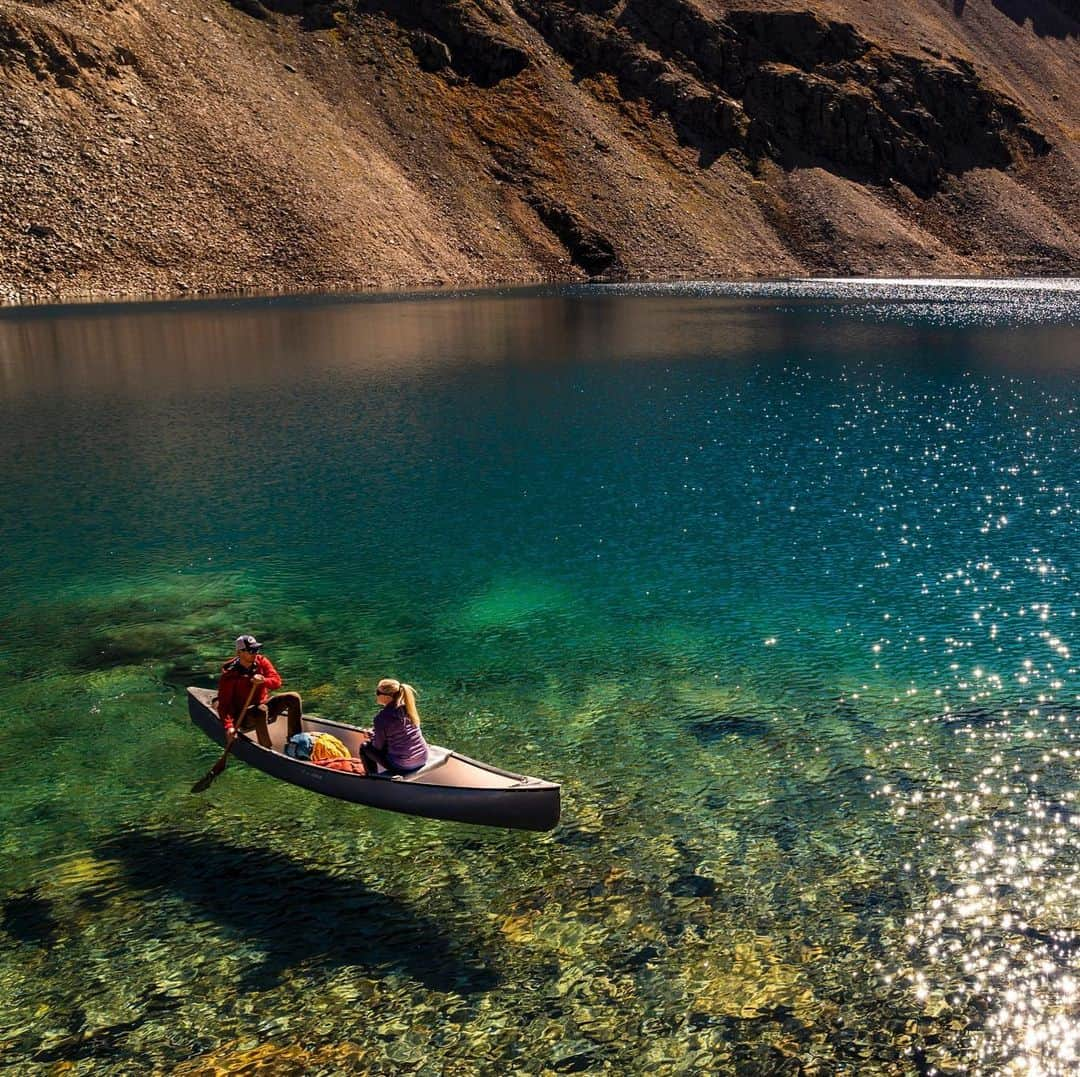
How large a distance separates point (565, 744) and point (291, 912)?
550 centimetres

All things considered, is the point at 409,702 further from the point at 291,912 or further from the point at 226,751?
the point at 226,751

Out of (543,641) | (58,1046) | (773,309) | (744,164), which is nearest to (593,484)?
(543,641)

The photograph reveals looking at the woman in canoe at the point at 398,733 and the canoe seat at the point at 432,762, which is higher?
the woman in canoe at the point at 398,733

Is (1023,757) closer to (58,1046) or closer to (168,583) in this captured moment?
(58,1046)

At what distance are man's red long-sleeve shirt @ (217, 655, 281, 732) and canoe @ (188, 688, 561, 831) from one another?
0.52 m

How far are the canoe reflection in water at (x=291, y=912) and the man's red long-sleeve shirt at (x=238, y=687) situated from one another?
6.73ft

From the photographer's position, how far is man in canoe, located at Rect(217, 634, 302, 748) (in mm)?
14406

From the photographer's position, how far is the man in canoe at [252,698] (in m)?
14.4

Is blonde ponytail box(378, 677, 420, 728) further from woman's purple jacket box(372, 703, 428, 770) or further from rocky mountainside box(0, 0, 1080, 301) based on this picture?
rocky mountainside box(0, 0, 1080, 301)

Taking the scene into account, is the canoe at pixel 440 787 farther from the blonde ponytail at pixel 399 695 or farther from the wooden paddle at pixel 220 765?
the blonde ponytail at pixel 399 695

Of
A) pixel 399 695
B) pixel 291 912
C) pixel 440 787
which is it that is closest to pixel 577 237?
pixel 399 695

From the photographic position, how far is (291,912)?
11.6 m

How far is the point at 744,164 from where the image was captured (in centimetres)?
14512

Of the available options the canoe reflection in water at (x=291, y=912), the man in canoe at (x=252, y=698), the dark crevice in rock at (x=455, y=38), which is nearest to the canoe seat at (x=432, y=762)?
the canoe reflection in water at (x=291, y=912)
